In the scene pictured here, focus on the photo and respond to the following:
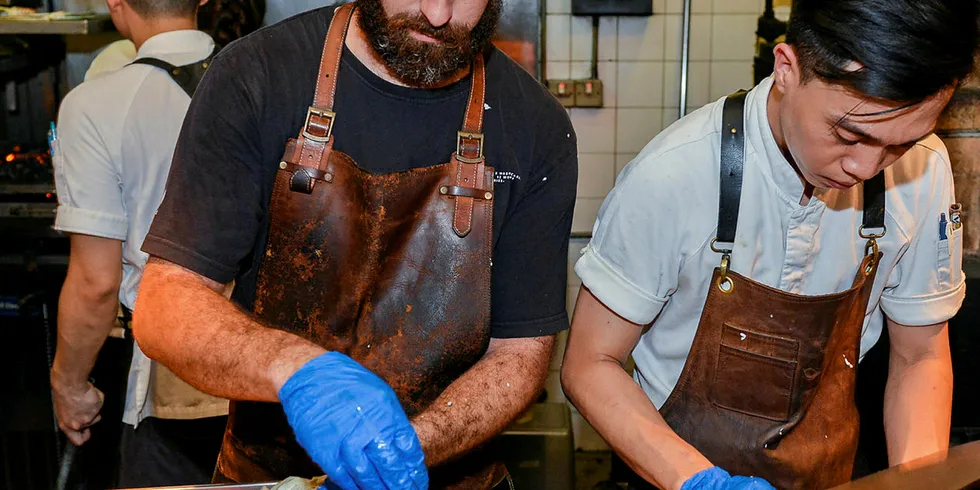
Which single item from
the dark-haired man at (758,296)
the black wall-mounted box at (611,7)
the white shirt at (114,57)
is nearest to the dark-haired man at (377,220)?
the dark-haired man at (758,296)

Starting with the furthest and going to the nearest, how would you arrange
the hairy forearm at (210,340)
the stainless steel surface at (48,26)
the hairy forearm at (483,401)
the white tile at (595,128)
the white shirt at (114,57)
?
the white tile at (595,128) < the stainless steel surface at (48,26) < the white shirt at (114,57) < the hairy forearm at (483,401) < the hairy forearm at (210,340)

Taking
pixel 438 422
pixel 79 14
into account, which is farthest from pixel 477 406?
pixel 79 14

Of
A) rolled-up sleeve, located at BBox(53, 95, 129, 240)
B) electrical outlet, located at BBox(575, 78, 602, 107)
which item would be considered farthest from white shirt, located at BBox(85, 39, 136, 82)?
electrical outlet, located at BBox(575, 78, 602, 107)

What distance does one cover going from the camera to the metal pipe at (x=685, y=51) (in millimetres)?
3879

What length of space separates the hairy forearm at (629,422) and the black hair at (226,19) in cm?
226

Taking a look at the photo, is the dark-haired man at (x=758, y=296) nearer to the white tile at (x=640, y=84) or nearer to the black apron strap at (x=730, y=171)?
the black apron strap at (x=730, y=171)

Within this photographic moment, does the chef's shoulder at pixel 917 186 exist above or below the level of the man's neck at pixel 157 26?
below

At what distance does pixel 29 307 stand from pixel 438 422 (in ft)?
8.84

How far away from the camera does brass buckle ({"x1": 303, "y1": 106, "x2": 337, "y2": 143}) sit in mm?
1529

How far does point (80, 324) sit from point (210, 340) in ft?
3.96

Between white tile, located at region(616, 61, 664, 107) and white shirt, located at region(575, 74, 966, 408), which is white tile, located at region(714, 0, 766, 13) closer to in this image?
white tile, located at region(616, 61, 664, 107)

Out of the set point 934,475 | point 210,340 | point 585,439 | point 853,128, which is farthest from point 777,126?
point 585,439

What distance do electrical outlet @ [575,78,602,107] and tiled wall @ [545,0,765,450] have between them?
0.06 meters

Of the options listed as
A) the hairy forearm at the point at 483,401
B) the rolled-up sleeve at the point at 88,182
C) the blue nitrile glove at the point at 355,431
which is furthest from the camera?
the rolled-up sleeve at the point at 88,182
